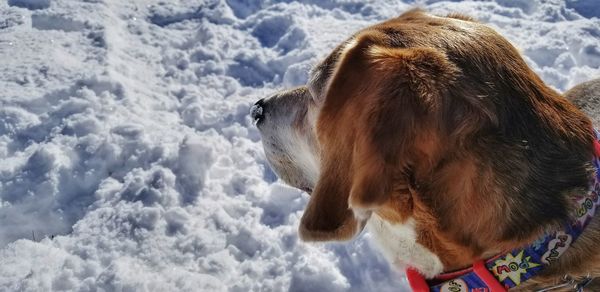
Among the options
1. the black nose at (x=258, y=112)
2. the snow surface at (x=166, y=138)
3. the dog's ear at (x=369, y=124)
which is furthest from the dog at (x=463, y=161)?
the snow surface at (x=166, y=138)

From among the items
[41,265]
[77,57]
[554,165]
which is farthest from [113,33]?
[554,165]

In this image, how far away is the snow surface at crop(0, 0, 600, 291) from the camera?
3.79m

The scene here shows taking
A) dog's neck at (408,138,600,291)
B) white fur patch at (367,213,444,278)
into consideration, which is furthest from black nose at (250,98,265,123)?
dog's neck at (408,138,600,291)

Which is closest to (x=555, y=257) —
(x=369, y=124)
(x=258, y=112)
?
(x=369, y=124)

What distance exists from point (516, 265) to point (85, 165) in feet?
11.0

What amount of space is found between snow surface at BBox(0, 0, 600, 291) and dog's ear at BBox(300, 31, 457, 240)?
70.9 inches

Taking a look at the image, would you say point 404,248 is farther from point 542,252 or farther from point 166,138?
point 166,138

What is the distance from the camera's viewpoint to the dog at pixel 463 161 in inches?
76.4

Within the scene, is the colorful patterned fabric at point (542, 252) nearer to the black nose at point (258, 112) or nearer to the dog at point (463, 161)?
the dog at point (463, 161)

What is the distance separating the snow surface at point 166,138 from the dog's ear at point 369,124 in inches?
70.9

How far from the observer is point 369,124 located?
1.93m

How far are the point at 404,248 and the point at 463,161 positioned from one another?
547 millimetres

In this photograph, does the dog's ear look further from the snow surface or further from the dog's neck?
the snow surface

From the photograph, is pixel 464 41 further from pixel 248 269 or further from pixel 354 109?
pixel 248 269
